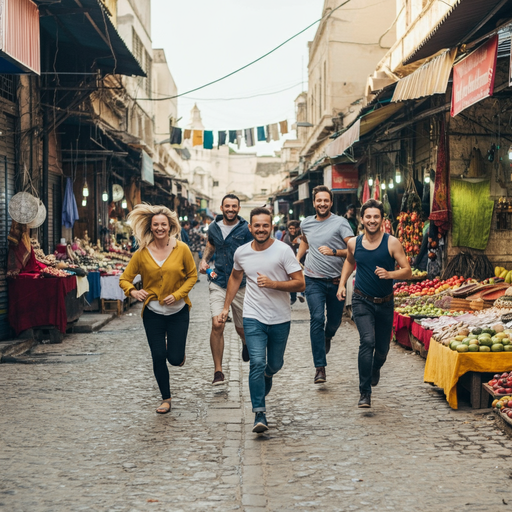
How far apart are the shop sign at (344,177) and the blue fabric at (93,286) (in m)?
7.92

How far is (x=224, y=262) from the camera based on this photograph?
7.87 m

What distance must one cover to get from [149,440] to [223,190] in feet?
283

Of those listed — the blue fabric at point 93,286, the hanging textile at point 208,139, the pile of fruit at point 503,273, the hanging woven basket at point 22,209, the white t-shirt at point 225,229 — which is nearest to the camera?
the white t-shirt at point 225,229

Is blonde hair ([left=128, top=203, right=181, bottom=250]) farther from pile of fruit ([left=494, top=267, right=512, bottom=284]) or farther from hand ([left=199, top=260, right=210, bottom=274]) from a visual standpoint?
pile of fruit ([left=494, top=267, right=512, bottom=284])

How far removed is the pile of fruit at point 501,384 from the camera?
6241 mm

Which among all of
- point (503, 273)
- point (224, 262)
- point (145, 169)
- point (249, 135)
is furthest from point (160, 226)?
point (249, 135)

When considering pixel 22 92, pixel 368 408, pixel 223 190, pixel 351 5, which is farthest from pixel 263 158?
pixel 368 408

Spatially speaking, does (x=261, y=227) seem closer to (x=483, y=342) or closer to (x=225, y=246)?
(x=225, y=246)

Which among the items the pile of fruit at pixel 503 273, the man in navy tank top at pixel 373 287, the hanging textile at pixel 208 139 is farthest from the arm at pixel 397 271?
the hanging textile at pixel 208 139

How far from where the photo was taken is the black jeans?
657 cm

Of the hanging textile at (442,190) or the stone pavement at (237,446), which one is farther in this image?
the hanging textile at (442,190)

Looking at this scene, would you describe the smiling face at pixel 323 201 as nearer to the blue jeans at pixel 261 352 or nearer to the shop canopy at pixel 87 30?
the blue jeans at pixel 261 352

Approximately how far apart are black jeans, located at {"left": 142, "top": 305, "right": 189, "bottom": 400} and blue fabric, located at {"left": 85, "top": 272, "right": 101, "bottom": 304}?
818cm

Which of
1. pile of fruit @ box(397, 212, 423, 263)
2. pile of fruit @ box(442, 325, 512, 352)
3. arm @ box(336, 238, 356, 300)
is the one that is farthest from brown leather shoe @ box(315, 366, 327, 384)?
pile of fruit @ box(397, 212, 423, 263)
